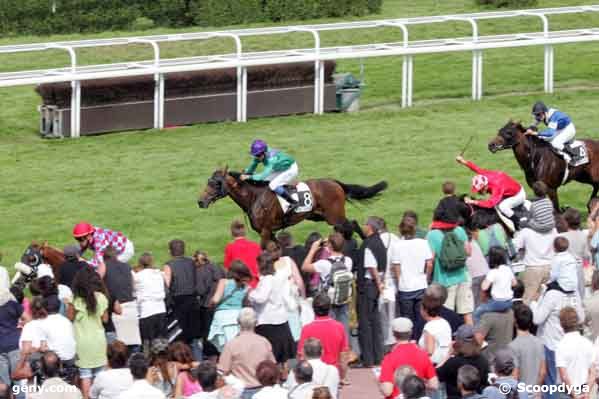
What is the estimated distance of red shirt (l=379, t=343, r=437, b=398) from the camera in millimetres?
10234

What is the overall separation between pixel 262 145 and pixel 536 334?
422cm

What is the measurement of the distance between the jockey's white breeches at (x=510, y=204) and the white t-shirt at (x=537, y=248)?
65.8 inches

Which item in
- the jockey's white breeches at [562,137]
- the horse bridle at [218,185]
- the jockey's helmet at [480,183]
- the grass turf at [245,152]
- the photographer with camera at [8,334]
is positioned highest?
the jockey's white breeches at [562,137]

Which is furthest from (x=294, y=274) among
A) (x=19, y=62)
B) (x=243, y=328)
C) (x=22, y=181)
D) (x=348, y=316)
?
(x=19, y=62)

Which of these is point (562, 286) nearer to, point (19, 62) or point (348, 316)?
point (348, 316)

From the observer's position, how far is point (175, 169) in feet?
63.8

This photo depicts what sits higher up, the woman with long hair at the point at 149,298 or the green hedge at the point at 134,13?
the green hedge at the point at 134,13

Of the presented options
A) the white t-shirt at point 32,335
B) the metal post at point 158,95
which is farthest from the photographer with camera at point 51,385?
the metal post at point 158,95

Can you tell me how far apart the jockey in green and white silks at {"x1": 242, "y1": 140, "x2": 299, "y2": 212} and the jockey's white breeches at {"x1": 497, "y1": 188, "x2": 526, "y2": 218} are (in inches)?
80.7

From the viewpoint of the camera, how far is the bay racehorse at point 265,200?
15625 millimetres

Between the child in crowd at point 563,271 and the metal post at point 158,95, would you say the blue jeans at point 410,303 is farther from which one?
the metal post at point 158,95

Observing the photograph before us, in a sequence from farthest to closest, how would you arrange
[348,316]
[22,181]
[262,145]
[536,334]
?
[22,181] → [262,145] → [348,316] → [536,334]

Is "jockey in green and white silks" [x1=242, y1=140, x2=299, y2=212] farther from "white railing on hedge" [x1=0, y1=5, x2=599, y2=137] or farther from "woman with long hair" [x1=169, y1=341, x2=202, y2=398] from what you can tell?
"white railing on hedge" [x1=0, y1=5, x2=599, y2=137]

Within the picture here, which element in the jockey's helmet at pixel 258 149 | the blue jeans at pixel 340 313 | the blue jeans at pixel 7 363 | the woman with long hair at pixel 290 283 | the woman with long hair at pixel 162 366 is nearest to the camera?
the woman with long hair at pixel 162 366
